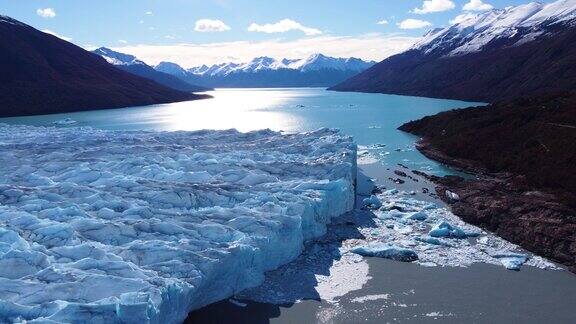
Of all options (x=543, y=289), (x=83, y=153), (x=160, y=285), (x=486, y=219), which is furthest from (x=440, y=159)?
(x=160, y=285)

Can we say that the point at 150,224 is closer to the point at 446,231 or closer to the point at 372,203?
the point at 446,231

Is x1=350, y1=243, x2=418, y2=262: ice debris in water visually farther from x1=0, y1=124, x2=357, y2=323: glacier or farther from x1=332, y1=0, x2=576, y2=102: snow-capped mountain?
x1=332, y1=0, x2=576, y2=102: snow-capped mountain

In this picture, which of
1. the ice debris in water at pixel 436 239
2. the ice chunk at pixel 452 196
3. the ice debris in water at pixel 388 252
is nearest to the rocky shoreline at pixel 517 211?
the ice chunk at pixel 452 196

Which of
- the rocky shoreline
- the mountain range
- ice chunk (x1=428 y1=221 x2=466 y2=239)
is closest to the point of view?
the rocky shoreline

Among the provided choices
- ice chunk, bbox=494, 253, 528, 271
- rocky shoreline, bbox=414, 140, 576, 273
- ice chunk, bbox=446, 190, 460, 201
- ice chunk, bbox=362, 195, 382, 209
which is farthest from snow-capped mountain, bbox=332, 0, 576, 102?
ice chunk, bbox=494, 253, 528, 271

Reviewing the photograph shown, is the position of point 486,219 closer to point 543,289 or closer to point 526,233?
point 526,233

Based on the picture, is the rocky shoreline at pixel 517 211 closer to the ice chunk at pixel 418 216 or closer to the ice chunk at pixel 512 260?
the ice chunk at pixel 512 260

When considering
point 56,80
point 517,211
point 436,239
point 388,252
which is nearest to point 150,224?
point 388,252
